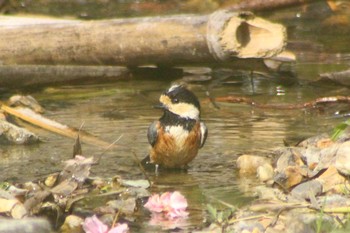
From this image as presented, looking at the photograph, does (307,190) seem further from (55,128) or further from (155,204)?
(55,128)

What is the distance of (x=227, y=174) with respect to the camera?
23.1ft

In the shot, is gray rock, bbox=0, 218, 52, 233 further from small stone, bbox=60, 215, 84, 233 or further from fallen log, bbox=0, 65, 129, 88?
fallen log, bbox=0, 65, 129, 88

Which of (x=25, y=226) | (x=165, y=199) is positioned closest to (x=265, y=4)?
(x=165, y=199)

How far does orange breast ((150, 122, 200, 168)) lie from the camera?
289 inches

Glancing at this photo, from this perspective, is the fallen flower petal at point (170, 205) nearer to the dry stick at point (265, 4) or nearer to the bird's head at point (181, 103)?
the bird's head at point (181, 103)

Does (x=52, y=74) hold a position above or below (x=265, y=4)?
below

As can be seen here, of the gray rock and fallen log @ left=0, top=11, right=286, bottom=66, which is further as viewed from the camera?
fallen log @ left=0, top=11, right=286, bottom=66

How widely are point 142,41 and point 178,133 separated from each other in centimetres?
178

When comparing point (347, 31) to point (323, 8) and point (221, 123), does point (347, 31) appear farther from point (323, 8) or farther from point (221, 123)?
point (221, 123)

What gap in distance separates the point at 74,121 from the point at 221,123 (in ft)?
3.72

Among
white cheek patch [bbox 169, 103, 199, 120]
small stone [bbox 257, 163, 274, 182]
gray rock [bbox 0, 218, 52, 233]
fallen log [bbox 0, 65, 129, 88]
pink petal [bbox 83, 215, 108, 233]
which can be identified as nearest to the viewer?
A: gray rock [bbox 0, 218, 52, 233]

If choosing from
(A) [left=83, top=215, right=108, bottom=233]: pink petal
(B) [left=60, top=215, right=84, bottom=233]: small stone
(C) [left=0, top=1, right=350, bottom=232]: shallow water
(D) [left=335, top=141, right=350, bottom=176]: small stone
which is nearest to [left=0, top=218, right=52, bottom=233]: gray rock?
(A) [left=83, top=215, right=108, bottom=233]: pink petal

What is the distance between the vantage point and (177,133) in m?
7.50

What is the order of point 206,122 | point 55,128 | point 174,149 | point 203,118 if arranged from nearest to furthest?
point 174,149 → point 55,128 → point 206,122 → point 203,118
